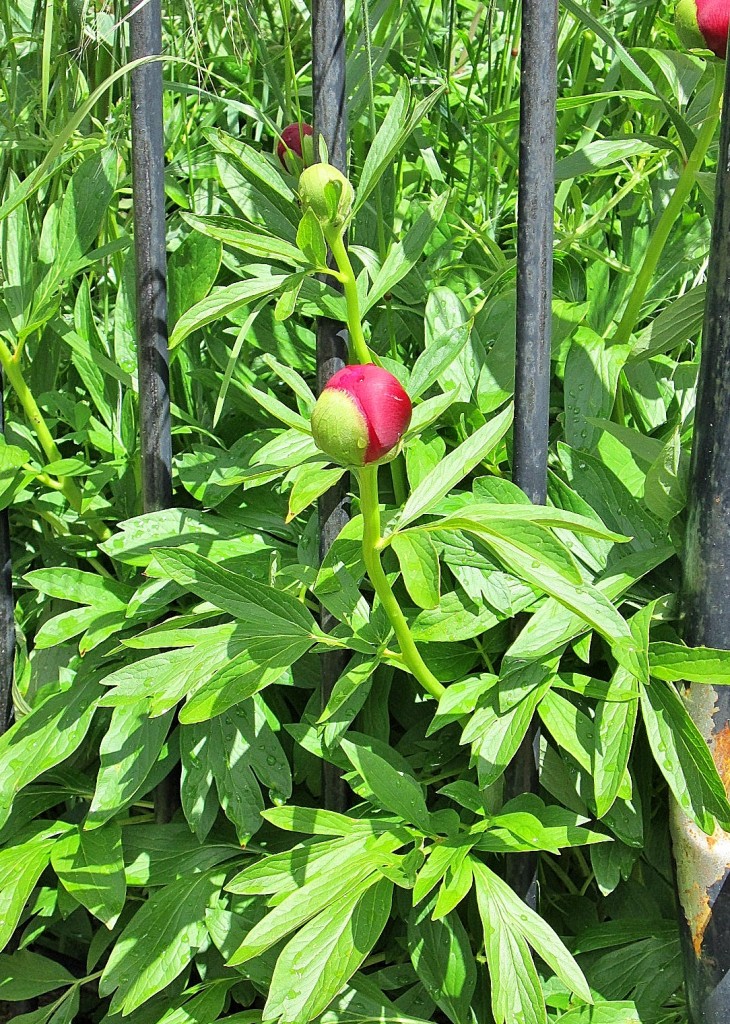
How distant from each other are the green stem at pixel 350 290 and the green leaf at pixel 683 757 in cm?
30

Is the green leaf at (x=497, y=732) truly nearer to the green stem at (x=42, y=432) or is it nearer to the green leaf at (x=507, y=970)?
the green leaf at (x=507, y=970)

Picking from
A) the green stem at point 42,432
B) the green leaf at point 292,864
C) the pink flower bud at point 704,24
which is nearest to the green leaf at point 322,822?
the green leaf at point 292,864

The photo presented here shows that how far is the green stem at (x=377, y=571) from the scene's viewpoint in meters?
0.60

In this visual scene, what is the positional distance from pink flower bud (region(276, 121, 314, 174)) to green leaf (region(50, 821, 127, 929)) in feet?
1.77

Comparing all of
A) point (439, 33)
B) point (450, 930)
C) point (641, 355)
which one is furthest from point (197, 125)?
point (450, 930)

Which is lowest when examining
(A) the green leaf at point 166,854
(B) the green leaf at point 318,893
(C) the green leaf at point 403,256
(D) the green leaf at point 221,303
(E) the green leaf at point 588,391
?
(A) the green leaf at point 166,854

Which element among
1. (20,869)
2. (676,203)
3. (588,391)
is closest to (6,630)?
(20,869)

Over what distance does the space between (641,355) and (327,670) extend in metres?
0.34

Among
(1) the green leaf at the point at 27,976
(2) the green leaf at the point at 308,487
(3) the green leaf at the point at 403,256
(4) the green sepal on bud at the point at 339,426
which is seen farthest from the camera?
(1) the green leaf at the point at 27,976

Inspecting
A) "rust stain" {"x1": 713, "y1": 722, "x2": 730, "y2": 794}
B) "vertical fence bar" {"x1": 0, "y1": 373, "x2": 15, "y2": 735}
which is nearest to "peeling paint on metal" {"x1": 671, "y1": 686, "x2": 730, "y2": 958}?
"rust stain" {"x1": 713, "y1": 722, "x2": 730, "y2": 794}

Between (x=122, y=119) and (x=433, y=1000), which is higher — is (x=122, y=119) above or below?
above

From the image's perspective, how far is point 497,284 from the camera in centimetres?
94

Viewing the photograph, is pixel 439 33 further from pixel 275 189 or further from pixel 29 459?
pixel 29 459

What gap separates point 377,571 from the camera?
64 cm
